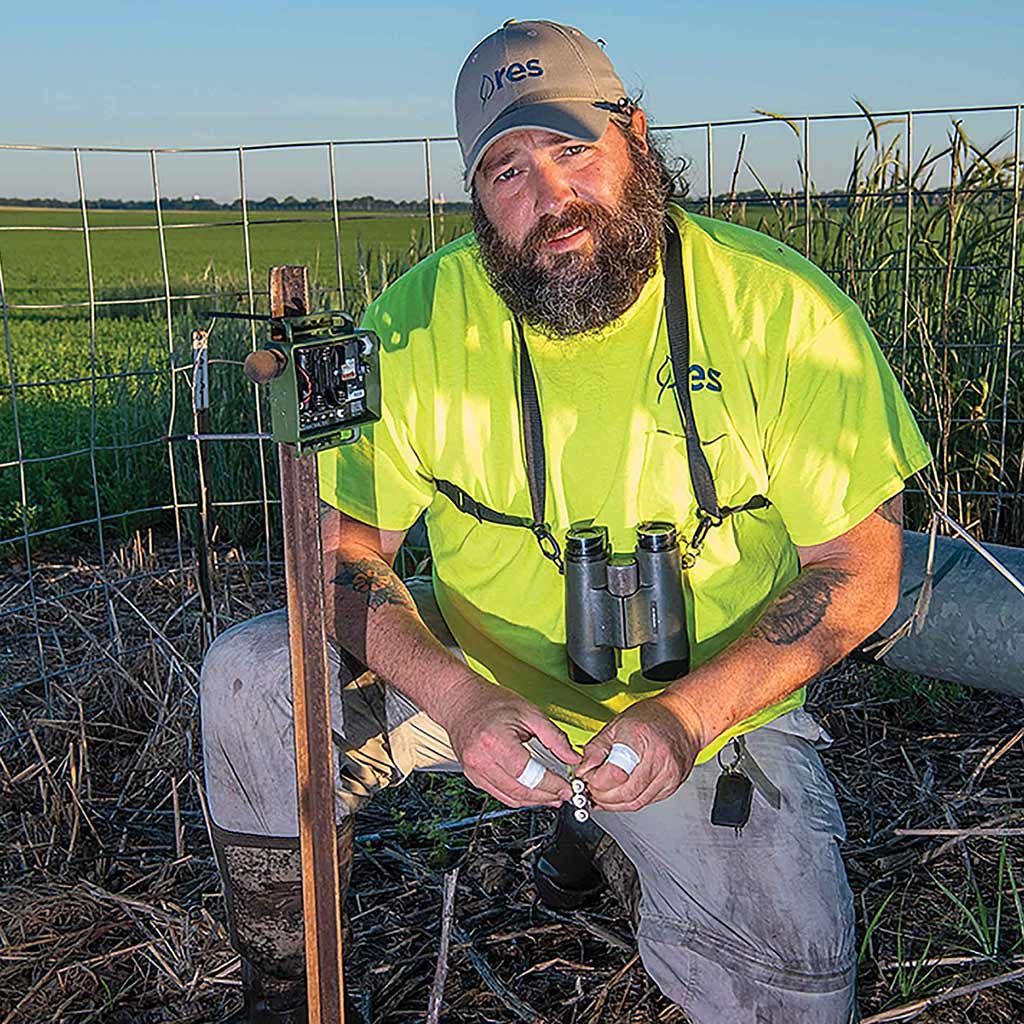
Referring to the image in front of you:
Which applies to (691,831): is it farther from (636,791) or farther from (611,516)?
(611,516)

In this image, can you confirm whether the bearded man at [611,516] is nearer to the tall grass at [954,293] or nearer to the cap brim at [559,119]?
the cap brim at [559,119]

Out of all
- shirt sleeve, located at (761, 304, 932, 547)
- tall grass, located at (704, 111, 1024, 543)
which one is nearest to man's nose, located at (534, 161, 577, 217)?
shirt sleeve, located at (761, 304, 932, 547)

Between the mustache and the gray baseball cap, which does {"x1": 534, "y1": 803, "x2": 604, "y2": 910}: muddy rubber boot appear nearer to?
the mustache

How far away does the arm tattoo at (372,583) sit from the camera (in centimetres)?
235

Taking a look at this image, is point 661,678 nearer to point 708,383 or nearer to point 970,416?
point 708,383

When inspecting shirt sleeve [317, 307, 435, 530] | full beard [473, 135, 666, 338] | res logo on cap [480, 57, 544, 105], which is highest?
res logo on cap [480, 57, 544, 105]

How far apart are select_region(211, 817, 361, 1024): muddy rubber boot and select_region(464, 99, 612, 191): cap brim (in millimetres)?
1315

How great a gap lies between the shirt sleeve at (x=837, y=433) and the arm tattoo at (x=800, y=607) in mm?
67

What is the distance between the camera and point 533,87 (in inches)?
93.1

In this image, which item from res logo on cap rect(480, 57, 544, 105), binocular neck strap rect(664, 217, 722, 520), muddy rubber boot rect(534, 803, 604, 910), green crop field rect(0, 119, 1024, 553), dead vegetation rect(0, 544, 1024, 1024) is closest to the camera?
binocular neck strap rect(664, 217, 722, 520)

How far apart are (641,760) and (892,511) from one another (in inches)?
28.0

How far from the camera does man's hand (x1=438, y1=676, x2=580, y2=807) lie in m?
1.95

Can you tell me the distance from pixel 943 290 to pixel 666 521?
251 cm

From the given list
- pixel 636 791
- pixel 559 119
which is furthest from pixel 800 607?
pixel 559 119
